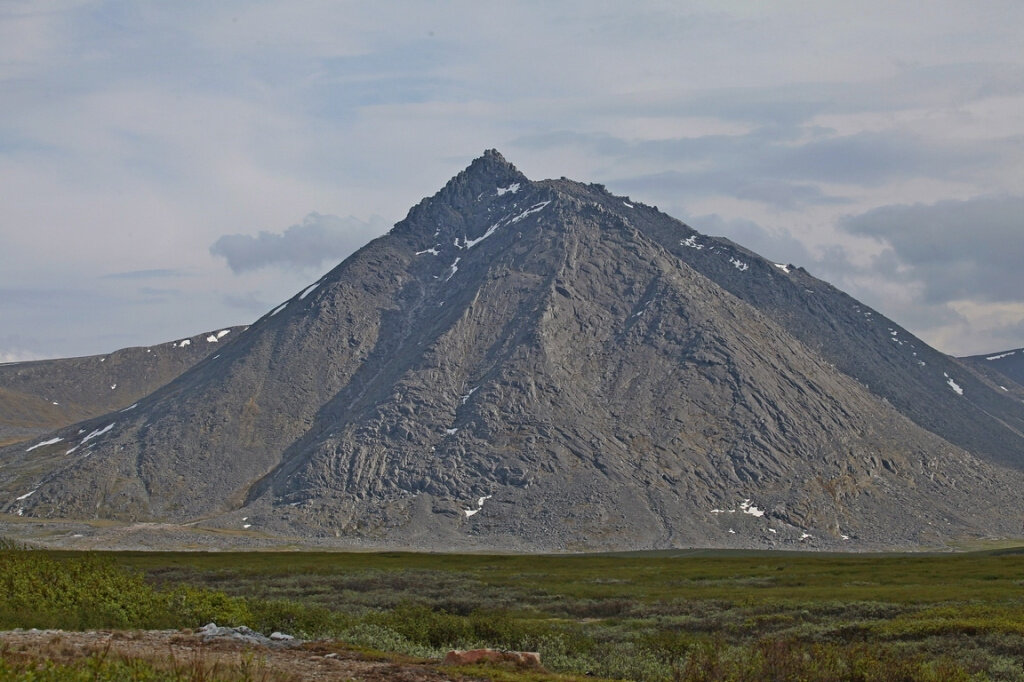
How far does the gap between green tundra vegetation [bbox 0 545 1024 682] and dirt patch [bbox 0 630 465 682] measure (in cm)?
151

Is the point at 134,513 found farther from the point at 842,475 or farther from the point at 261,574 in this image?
the point at 842,475

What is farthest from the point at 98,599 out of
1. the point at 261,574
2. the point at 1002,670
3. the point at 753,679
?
the point at 261,574

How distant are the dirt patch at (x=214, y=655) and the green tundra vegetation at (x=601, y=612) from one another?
1514mm

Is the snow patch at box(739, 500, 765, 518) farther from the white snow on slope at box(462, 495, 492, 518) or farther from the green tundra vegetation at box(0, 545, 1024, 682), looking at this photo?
the green tundra vegetation at box(0, 545, 1024, 682)

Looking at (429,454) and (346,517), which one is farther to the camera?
(429,454)

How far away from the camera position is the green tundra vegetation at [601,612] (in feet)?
92.7

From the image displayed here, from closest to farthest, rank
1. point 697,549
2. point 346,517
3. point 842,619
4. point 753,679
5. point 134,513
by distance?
1. point 753,679
2. point 842,619
3. point 697,549
4. point 346,517
5. point 134,513

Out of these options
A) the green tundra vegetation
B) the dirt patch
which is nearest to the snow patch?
the green tundra vegetation

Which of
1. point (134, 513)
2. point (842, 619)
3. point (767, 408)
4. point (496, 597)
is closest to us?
point (842, 619)

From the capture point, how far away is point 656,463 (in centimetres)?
17125

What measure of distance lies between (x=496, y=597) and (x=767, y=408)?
129842 mm

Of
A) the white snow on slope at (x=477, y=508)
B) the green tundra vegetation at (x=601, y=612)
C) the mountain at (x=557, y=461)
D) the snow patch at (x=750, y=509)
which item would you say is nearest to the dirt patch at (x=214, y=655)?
the green tundra vegetation at (x=601, y=612)

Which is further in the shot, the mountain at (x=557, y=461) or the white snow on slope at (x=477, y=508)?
the white snow on slope at (x=477, y=508)

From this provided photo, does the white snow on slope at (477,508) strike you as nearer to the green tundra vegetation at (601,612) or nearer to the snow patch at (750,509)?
the snow patch at (750,509)
